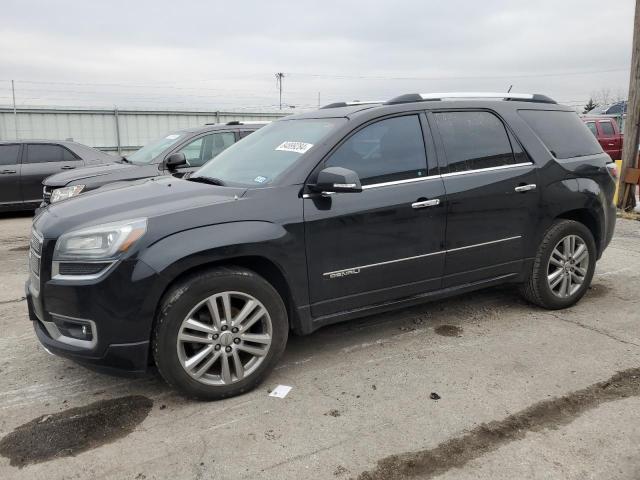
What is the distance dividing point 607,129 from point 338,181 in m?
17.9

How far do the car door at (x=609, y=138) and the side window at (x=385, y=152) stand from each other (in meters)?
16.4

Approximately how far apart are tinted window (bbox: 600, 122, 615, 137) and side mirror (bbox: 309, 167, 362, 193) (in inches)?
690

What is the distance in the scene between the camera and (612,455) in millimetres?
2711

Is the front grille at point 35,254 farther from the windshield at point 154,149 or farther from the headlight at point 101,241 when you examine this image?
the windshield at point 154,149

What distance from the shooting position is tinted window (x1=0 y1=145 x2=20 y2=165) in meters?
10.4

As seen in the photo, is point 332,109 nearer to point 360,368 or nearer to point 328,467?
point 360,368

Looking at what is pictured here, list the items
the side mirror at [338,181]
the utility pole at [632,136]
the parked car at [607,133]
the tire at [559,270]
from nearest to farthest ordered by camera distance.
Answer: the side mirror at [338,181] → the tire at [559,270] → the utility pole at [632,136] → the parked car at [607,133]

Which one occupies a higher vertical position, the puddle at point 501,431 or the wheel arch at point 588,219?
the wheel arch at point 588,219

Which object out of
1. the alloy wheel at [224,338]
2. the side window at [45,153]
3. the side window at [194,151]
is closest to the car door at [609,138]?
the side window at [194,151]

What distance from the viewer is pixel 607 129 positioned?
1817cm

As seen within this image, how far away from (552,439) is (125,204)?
274 centimetres

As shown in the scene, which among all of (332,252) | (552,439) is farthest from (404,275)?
(552,439)

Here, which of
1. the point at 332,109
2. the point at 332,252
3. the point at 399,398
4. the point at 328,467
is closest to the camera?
the point at 328,467

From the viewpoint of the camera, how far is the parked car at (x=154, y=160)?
6938 mm
